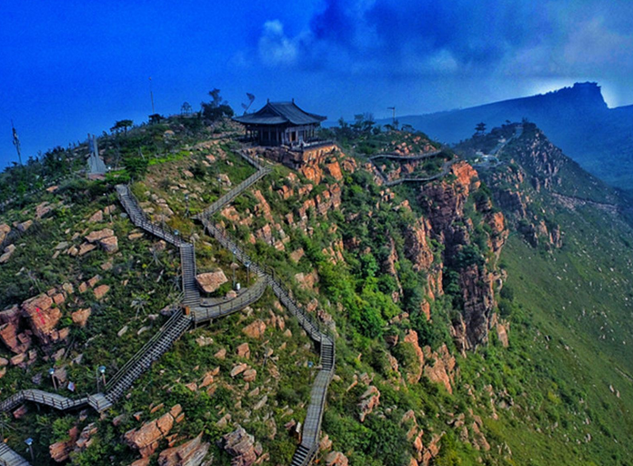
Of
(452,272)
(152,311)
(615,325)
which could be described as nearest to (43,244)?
(152,311)

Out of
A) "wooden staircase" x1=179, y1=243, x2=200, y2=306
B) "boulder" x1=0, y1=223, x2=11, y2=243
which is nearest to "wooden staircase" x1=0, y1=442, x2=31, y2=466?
"wooden staircase" x1=179, y1=243, x2=200, y2=306

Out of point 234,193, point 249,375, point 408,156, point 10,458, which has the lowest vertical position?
point 10,458

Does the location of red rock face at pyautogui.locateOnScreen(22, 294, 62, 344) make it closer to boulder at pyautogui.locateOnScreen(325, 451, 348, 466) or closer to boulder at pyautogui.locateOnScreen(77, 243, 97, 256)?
boulder at pyautogui.locateOnScreen(77, 243, 97, 256)

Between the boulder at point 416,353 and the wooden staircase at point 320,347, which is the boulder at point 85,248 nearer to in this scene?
the wooden staircase at point 320,347

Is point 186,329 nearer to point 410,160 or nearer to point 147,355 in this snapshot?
point 147,355

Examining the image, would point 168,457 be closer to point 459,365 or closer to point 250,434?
point 250,434

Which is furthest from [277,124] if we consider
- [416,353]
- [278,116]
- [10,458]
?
[10,458]
